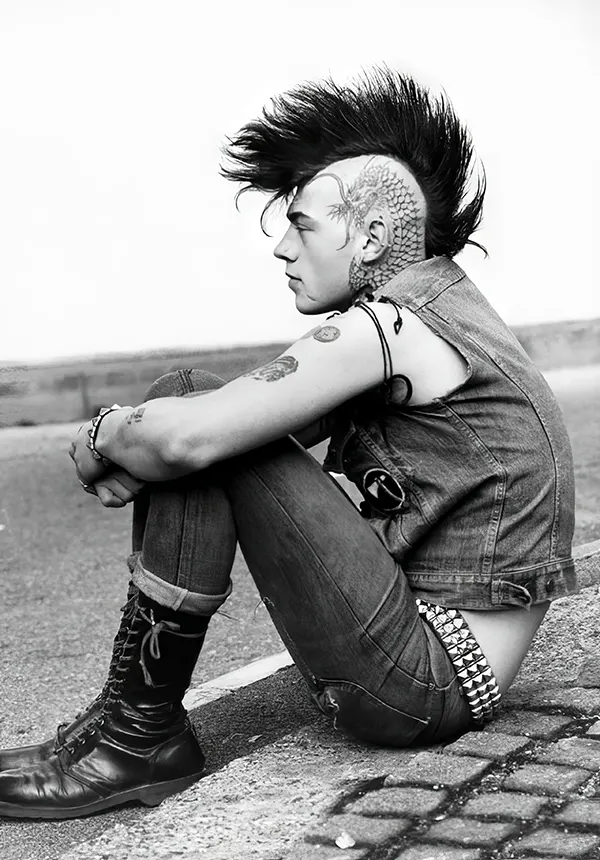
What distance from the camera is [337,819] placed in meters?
2.39

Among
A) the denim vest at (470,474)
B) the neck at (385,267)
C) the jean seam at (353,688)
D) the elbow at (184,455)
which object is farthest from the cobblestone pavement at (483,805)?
the neck at (385,267)

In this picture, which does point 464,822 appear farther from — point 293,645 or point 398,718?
point 293,645

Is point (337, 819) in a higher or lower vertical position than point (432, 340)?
lower

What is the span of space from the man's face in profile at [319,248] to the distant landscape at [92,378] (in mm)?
5265

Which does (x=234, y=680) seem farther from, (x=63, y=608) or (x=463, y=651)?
(x=63, y=608)

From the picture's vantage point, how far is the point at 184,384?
2.63m

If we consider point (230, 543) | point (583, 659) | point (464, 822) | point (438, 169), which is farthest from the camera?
point (583, 659)

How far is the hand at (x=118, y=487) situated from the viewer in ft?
8.57

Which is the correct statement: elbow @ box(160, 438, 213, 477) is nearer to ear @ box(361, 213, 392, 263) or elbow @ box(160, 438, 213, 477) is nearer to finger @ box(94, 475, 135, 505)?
finger @ box(94, 475, 135, 505)

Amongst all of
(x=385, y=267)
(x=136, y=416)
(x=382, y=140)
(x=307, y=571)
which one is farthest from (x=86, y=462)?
(x=382, y=140)

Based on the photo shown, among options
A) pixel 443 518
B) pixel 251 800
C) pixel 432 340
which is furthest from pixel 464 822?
pixel 432 340

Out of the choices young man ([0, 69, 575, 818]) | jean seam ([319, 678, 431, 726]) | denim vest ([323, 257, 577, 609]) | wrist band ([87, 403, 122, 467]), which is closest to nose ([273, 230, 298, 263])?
young man ([0, 69, 575, 818])

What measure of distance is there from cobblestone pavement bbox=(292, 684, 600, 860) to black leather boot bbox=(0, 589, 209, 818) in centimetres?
40

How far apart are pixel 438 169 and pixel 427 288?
0.32 metres
